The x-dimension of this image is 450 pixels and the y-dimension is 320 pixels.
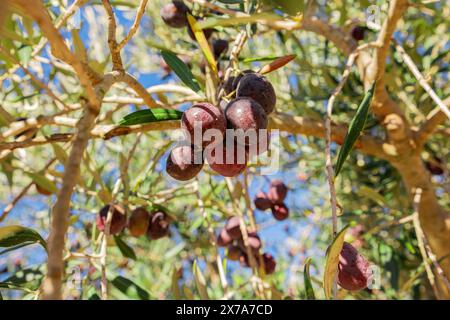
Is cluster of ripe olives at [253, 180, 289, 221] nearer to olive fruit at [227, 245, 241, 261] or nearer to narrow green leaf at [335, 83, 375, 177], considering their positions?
olive fruit at [227, 245, 241, 261]

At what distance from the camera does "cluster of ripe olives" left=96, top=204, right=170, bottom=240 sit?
1.50 meters

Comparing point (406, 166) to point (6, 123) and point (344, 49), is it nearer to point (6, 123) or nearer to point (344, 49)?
point (344, 49)

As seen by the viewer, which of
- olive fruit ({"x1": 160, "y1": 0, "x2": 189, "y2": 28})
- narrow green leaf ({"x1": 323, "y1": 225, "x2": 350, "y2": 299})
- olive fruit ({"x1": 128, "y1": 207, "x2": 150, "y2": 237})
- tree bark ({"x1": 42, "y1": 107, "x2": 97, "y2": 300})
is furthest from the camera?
olive fruit ({"x1": 128, "y1": 207, "x2": 150, "y2": 237})

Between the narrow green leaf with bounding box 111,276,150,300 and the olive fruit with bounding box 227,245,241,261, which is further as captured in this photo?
the olive fruit with bounding box 227,245,241,261

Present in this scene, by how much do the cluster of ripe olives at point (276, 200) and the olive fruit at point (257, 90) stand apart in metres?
0.95

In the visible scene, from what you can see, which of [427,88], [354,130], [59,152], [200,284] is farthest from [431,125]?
[59,152]

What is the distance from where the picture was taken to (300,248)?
131 inches

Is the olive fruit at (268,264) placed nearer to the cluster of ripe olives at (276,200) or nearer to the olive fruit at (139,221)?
the cluster of ripe olives at (276,200)

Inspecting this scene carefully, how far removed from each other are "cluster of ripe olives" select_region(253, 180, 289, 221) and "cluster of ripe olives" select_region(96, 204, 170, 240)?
0.40m

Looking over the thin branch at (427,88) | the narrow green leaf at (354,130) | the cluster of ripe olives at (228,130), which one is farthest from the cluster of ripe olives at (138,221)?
the thin branch at (427,88)

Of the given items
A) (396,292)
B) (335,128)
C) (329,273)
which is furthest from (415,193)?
(329,273)

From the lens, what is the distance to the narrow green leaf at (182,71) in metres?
1.08

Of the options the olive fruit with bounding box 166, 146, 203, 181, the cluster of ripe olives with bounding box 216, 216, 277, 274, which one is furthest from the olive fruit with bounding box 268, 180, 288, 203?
the olive fruit with bounding box 166, 146, 203, 181
